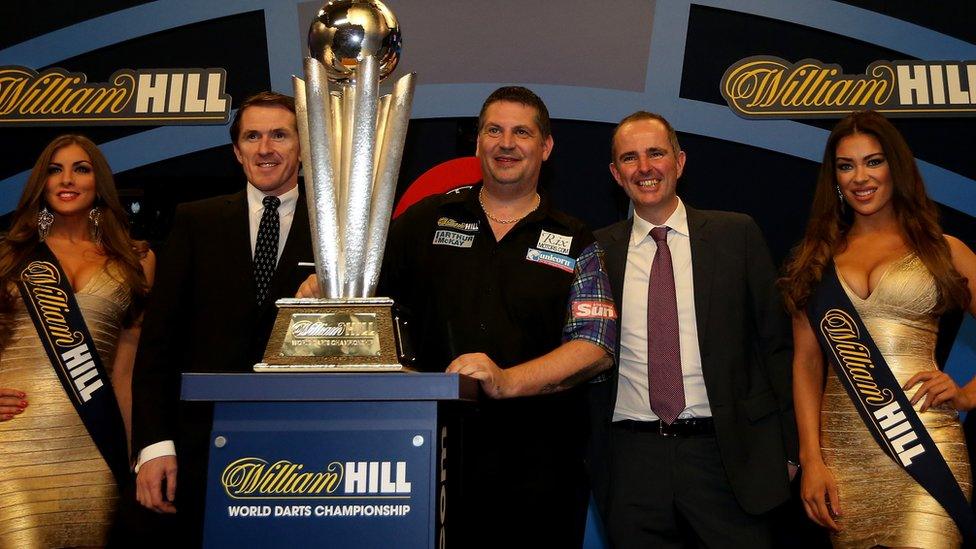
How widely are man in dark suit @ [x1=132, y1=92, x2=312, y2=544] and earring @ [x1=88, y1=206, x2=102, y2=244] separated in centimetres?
74

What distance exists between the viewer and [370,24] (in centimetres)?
162

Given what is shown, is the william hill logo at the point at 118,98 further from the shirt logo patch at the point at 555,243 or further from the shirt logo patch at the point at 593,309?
the shirt logo patch at the point at 593,309

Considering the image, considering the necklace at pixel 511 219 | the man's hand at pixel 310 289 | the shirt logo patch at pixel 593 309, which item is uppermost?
the necklace at pixel 511 219

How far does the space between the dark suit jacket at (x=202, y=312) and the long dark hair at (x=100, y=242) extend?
2.16ft

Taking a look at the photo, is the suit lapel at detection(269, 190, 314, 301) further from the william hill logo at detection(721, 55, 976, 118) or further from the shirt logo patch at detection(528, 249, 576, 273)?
the william hill logo at detection(721, 55, 976, 118)

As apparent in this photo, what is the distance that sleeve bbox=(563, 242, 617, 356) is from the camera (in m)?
1.97

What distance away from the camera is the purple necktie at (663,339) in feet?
7.61

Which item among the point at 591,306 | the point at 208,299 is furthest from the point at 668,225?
the point at 208,299

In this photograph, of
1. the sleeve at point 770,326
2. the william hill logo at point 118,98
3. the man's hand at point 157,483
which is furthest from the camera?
the william hill logo at point 118,98

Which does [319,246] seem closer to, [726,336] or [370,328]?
[370,328]

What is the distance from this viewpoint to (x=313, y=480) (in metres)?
1.31

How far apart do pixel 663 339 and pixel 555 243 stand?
0.44 m

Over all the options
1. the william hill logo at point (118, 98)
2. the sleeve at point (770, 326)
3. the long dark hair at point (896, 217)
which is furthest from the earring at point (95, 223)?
the long dark hair at point (896, 217)

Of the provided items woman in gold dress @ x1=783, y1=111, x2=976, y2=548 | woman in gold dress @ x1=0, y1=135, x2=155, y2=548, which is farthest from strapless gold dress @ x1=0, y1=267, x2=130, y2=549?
woman in gold dress @ x1=783, y1=111, x2=976, y2=548
